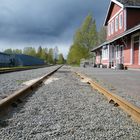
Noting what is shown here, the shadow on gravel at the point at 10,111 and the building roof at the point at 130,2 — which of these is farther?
the building roof at the point at 130,2

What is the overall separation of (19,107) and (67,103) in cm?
90

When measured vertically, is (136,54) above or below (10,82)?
above

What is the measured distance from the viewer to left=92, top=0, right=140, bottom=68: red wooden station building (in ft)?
65.6

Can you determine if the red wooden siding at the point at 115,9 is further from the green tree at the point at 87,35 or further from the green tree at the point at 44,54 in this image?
the green tree at the point at 44,54

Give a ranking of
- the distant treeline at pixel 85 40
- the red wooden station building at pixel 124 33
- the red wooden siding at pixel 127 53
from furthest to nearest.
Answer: the distant treeline at pixel 85 40 → the red wooden siding at pixel 127 53 → the red wooden station building at pixel 124 33

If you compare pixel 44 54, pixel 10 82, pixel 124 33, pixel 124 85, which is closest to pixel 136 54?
pixel 124 33

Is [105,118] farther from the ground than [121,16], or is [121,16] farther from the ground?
[121,16]

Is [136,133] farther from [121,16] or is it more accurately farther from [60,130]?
[121,16]

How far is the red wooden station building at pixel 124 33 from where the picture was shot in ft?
65.6

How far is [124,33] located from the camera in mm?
20312

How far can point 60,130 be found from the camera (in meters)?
2.84

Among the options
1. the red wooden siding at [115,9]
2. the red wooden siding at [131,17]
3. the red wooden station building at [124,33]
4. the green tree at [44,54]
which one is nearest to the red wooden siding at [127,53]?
the red wooden station building at [124,33]

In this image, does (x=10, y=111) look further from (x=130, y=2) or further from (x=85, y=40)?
(x=85, y=40)

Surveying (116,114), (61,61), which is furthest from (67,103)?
(61,61)
